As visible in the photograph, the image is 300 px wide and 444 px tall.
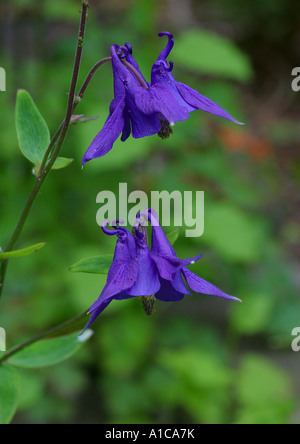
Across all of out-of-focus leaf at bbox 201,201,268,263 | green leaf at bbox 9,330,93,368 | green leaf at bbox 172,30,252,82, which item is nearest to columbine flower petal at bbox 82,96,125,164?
green leaf at bbox 9,330,93,368

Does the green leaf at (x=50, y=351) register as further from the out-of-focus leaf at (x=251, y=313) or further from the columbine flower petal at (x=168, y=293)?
the out-of-focus leaf at (x=251, y=313)

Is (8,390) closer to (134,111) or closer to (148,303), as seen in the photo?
(148,303)

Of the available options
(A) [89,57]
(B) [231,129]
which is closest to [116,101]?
(A) [89,57]

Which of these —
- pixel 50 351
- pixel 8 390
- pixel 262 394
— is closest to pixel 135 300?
pixel 262 394

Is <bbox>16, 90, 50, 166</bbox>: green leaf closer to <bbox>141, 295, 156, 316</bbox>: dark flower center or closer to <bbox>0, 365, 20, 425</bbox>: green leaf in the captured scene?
<bbox>141, 295, 156, 316</bbox>: dark flower center

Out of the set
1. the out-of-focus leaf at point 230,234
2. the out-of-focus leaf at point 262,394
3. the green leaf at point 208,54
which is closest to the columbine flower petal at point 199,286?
the out-of-focus leaf at point 262,394

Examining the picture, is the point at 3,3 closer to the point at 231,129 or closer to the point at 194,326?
the point at 231,129
